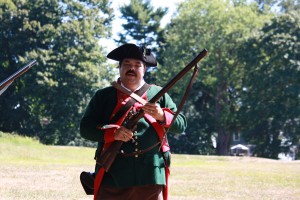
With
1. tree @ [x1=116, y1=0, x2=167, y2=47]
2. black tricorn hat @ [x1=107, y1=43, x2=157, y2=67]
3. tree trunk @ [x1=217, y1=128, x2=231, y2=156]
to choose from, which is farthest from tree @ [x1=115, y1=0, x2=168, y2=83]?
black tricorn hat @ [x1=107, y1=43, x2=157, y2=67]

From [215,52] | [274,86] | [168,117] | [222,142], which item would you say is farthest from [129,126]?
[222,142]

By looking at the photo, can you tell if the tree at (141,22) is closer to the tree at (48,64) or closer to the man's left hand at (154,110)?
the tree at (48,64)

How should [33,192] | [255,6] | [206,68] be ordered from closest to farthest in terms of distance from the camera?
[33,192] → [206,68] → [255,6]

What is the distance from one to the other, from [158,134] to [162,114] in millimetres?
258

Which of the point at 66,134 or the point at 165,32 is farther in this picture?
the point at 165,32

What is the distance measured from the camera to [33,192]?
11398 mm

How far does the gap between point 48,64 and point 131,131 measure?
4455 centimetres

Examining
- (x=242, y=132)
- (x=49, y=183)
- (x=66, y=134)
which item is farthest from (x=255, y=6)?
(x=49, y=183)

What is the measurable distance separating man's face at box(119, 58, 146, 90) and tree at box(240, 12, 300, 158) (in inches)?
1680

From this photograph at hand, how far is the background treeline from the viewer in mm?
48250

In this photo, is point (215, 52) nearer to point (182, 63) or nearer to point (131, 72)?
point (182, 63)

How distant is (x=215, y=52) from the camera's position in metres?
55.4

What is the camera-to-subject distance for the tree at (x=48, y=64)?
159 ft

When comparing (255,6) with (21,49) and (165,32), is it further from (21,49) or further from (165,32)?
(21,49)
